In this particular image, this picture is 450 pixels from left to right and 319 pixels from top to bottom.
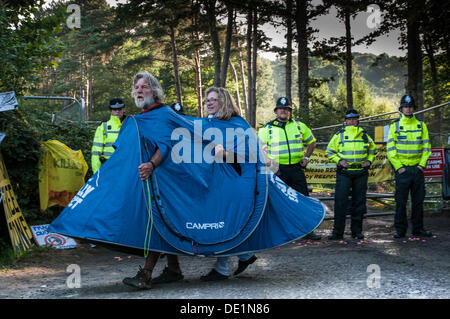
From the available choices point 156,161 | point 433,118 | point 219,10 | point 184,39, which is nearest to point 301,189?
point 156,161

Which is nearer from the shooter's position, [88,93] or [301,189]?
[301,189]

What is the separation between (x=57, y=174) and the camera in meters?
8.80

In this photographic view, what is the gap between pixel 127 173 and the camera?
4.95 m

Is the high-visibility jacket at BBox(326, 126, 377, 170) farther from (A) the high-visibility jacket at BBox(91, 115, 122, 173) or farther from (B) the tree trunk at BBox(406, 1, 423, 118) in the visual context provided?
(B) the tree trunk at BBox(406, 1, 423, 118)

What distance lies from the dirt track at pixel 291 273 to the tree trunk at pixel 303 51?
1404 centimetres

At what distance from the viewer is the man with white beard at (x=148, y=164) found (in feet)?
16.3

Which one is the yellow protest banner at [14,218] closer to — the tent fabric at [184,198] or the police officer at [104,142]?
the police officer at [104,142]

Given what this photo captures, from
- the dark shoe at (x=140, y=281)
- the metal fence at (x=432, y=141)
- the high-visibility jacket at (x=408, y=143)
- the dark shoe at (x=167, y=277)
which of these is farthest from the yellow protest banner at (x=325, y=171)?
the dark shoe at (x=140, y=281)

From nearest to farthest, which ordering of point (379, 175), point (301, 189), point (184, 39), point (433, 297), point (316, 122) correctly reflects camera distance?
point (433, 297)
point (301, 189)
point (379, 175)
point (316, 122)
point (184, 39)

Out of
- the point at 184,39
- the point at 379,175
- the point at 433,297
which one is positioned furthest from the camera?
the point at 184,39

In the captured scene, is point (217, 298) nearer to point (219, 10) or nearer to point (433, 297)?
point (433, 297)

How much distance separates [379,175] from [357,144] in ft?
9.92

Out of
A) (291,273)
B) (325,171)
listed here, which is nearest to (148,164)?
(291,273)

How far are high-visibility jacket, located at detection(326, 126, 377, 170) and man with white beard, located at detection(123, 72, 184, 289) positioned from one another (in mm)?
4590
